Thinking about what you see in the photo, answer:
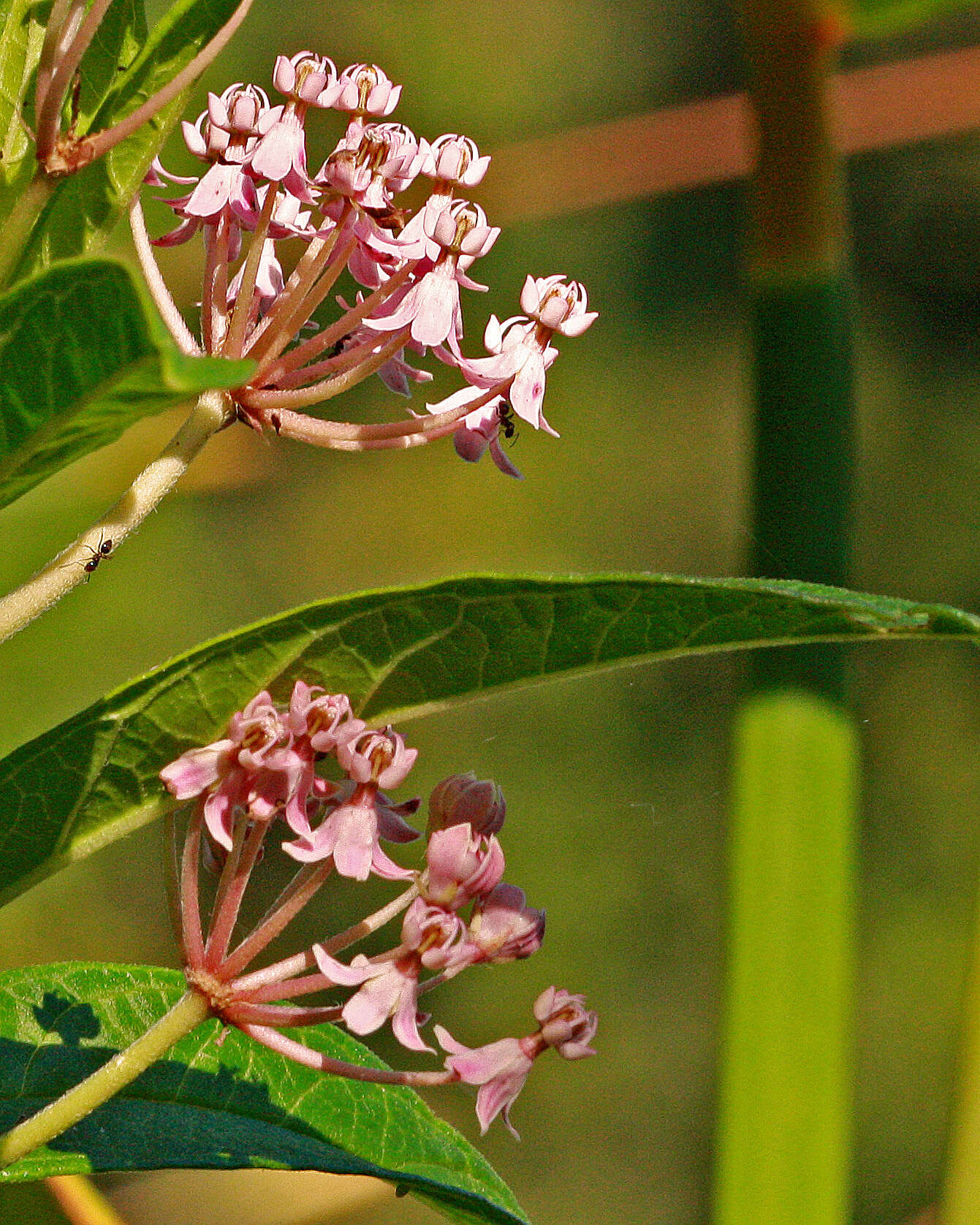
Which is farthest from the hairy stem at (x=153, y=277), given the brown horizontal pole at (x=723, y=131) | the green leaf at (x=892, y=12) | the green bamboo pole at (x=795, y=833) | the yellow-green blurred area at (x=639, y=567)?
the yellow-green blurred area at (x=639, y=567)

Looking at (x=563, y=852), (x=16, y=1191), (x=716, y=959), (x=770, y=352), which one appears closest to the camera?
(x=770, y=352)

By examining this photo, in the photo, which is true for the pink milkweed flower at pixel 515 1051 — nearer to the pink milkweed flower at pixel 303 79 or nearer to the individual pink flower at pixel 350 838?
the individual pink flower at pixel 350 838

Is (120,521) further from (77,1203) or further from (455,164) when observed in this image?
(77,1203)

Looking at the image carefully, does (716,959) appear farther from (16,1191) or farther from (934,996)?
(16,1191)

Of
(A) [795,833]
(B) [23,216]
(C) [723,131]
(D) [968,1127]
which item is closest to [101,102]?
(B) [23,216]

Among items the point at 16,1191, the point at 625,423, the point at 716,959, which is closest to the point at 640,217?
the point at 625,423

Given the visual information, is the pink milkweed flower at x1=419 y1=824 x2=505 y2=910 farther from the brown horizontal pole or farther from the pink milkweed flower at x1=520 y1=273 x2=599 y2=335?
the brown horizontal pole

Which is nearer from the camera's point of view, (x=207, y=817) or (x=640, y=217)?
(x=207, y=817)
